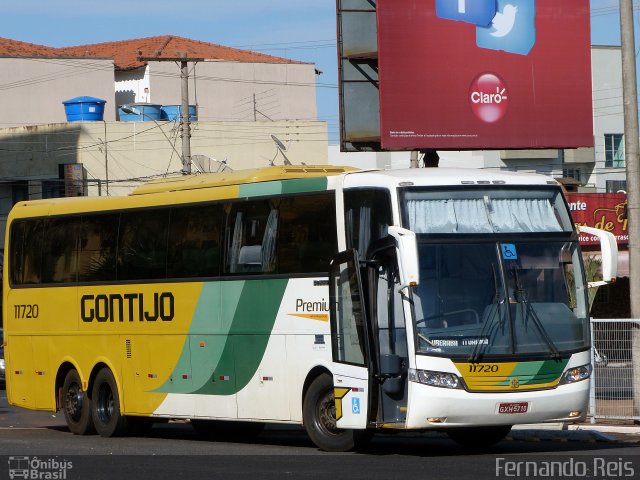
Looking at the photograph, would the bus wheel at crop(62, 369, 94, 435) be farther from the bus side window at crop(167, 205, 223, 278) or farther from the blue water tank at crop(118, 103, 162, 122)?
the blue water tank at crop(118, 103, 162, 122)

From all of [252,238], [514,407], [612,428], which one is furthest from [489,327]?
[612,428]

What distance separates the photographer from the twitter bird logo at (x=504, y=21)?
3033 centimetres

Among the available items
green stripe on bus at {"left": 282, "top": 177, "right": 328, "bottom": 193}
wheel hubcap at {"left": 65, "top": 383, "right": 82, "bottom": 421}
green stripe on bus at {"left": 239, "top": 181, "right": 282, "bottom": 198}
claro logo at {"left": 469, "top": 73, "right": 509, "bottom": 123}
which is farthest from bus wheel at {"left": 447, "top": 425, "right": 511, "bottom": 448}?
claro logo at {"left": 469, "top": 73, "right": 509, "bottom": 123}

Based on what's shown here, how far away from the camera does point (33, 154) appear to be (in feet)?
192

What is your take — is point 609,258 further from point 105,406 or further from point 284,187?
point 105,406

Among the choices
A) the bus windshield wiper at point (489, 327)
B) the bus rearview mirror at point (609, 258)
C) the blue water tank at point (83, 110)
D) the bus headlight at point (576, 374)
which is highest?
the blue water tank at point (83, 110)

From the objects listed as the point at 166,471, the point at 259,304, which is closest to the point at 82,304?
the point at 259,304

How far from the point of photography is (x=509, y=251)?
49.1 feet

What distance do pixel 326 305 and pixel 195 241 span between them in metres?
2.99

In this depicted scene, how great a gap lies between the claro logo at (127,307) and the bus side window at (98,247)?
326 mm

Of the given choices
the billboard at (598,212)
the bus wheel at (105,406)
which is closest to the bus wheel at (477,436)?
the bus wheel at (105,406)

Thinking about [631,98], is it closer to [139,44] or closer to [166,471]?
[166,471]

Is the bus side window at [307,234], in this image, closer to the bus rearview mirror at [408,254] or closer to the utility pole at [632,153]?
the bus rearview mirror at [408,254]

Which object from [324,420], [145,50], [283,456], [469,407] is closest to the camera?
[469,407]
